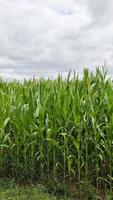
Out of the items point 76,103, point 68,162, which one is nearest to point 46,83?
point 76,103

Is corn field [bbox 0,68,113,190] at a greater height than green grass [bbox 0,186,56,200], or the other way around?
corn field [bbox 0,68,113,190]

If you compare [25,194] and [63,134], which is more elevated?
[63,134]

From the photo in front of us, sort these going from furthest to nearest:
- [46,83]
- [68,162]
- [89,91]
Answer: [46,83], [89,91], [68,162]

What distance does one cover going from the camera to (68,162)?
4.34m

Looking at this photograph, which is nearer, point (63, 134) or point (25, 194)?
point (63, 134)

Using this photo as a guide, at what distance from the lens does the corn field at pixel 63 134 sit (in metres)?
4.43

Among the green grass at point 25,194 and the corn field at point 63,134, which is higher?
the corn field at point 63,134

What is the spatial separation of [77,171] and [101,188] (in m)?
0.34

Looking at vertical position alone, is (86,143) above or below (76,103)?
below

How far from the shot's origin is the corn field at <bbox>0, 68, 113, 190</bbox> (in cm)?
443

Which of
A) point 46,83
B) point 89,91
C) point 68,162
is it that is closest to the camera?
point 68,162

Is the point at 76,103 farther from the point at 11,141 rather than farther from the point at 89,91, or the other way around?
the point at 11,141

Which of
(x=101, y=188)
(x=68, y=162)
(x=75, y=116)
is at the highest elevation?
(x=75, y=116)

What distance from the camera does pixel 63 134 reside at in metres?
4.36
